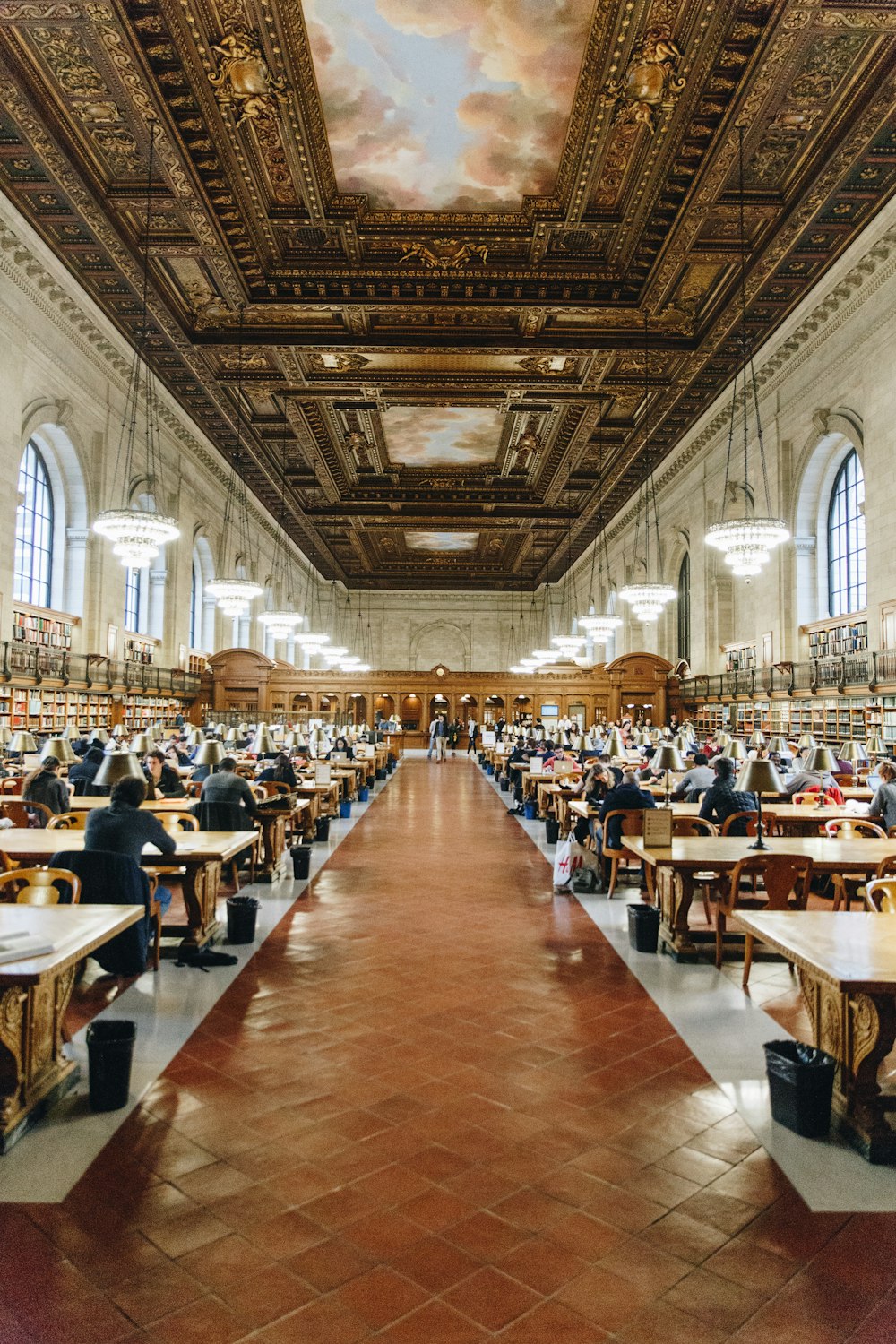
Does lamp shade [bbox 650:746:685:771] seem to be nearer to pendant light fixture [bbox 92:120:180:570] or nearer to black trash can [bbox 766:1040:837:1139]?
black trash can [bbox 766:1040:837:1139]

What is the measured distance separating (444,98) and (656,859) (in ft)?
25.5

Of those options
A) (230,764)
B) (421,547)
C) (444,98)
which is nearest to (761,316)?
(444,98)

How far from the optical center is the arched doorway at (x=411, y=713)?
34.6m

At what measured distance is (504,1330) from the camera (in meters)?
2.13

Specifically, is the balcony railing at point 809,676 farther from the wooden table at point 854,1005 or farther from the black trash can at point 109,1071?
the black trash can at point 109,1071

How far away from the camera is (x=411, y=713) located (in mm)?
34938

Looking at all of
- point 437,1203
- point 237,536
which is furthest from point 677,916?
point 237,536

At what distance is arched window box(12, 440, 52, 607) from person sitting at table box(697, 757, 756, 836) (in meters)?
11.5

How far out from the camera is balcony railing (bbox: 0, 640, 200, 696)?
39.5 ft

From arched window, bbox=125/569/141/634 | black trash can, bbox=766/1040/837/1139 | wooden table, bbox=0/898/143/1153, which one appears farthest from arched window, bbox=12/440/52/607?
black trash can, bbox=766/1040/837/1139

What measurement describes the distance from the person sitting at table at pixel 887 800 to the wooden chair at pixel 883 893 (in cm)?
287

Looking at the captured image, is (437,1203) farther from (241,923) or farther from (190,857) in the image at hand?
(241,923)

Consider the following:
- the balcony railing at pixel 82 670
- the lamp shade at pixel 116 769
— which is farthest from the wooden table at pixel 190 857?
the balcony railing at pixel 82 670

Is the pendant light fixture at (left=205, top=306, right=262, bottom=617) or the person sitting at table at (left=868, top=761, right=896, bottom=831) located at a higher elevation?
the pendant light fixture at (left=205, top=306, right=262, bottom=617)
